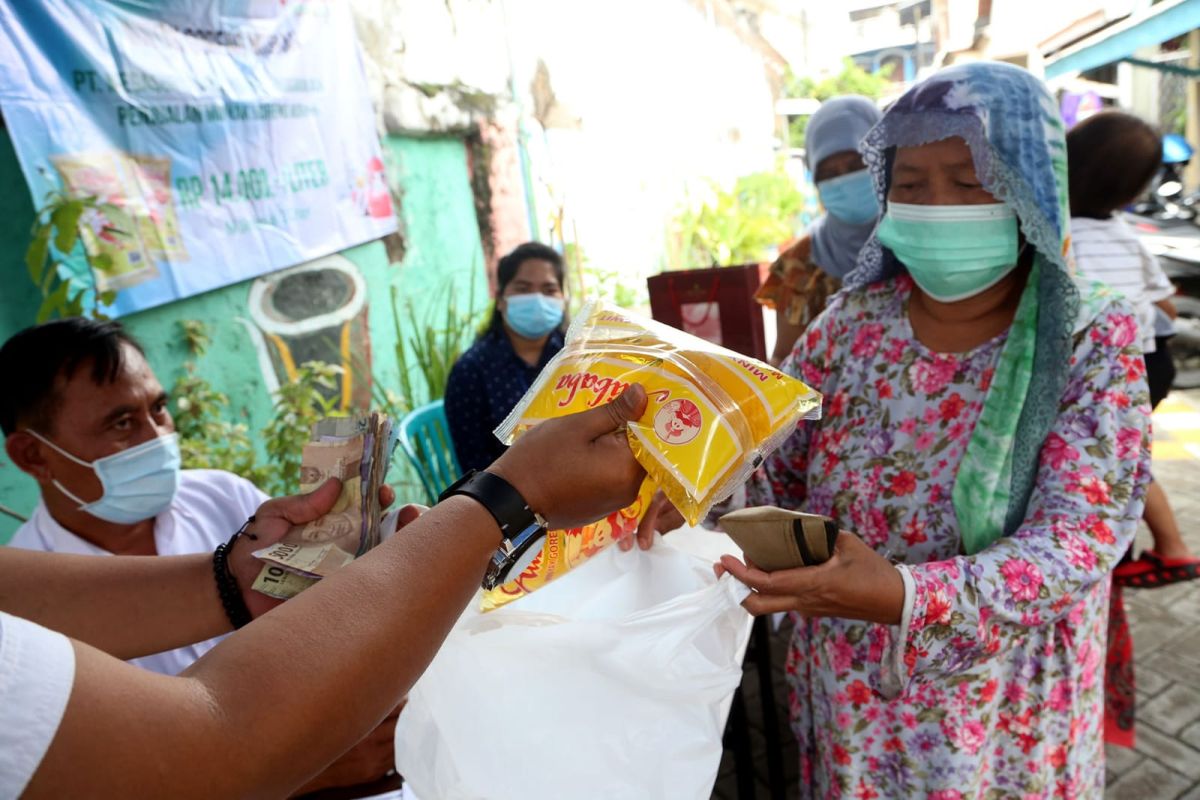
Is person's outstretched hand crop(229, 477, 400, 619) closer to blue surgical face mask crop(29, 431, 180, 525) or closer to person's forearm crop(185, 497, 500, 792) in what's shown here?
person's forearm crop(185, 497, 500, 792)

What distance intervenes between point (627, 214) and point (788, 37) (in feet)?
47.3

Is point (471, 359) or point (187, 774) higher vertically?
point (187, 774)

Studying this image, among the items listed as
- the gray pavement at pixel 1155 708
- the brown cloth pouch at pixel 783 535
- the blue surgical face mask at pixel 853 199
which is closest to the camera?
the brown cloth pouch at pixel 783 535

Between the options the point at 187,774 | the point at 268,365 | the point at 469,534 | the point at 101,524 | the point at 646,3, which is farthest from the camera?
the point at 646,3

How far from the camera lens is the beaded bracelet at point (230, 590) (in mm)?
1094

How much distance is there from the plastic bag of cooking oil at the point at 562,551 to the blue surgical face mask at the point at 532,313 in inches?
80.7

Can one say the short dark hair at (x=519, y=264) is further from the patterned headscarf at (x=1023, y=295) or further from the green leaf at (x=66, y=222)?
the patterned headscarf at (x=1023, y=295)

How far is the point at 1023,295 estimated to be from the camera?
4.24 ft

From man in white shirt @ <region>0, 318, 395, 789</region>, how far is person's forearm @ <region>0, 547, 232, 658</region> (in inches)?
19.9

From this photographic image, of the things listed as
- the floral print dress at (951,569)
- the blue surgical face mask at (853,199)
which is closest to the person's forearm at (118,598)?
the floral print dress at (951,569)

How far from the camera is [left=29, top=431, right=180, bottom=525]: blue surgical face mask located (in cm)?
158

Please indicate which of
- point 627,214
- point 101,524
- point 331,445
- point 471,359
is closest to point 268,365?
point 471,359

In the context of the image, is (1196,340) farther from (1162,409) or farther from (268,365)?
(268,365)

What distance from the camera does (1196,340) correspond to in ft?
18.6
